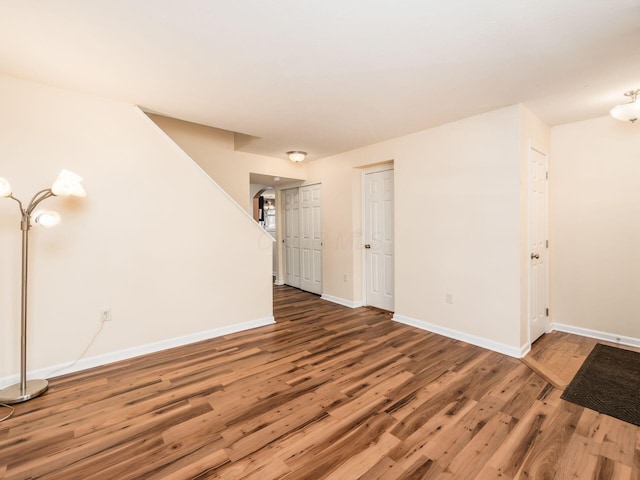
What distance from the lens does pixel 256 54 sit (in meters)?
2.09

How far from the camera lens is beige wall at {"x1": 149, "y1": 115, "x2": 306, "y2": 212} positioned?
4.06 meters

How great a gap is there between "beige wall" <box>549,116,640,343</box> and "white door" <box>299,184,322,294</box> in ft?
11.2

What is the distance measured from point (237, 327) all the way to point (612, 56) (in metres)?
4.20

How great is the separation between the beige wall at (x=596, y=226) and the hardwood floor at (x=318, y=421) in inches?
30.9

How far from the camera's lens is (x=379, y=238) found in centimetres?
459

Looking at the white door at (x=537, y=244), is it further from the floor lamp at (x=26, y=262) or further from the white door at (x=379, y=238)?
the floor lamp at (x=26, y=262)

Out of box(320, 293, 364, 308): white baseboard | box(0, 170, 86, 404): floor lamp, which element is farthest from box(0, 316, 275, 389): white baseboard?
box(320, 293, 364, 308): white baseboard

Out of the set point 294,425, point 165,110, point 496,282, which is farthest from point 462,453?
point 165,110

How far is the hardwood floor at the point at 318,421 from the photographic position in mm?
1601

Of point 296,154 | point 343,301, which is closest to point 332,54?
point 296,154

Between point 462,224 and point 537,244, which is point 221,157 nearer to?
point 462,224

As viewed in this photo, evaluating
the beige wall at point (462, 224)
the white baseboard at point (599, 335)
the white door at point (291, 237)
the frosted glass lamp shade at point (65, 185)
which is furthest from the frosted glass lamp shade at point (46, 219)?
the white baseboard at point (599, 335)

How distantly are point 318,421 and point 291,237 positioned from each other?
4.53 metres

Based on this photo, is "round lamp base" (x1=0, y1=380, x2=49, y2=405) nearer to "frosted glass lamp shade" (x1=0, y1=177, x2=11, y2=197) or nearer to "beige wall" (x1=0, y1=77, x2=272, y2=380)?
"beige wall" (x1=0, y1=77, x2=272, y2=380)
